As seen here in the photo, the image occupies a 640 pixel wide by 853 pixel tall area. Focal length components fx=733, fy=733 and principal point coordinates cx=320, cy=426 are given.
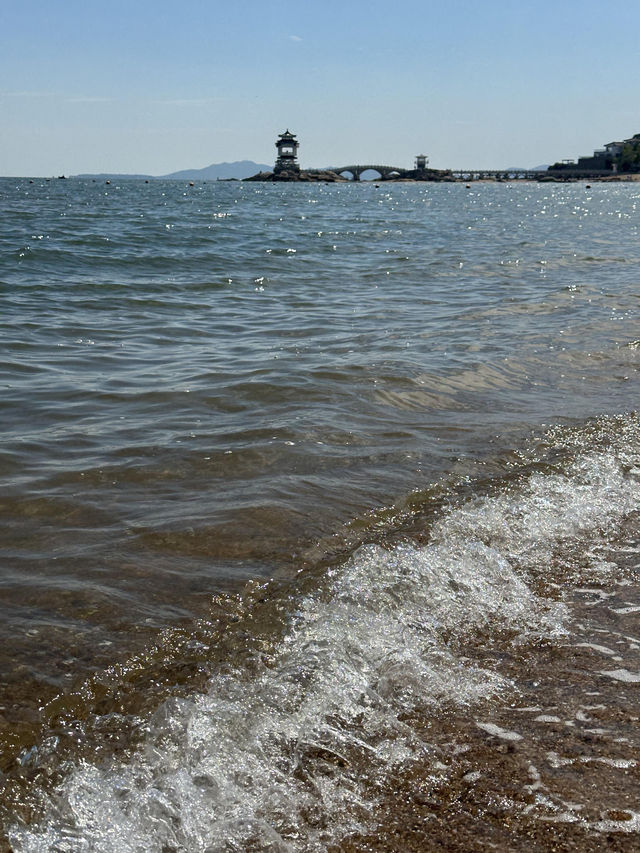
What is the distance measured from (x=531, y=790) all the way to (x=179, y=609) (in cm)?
167

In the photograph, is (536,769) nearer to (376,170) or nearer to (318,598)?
(318,598)

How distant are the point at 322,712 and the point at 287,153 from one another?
161472 millimetres

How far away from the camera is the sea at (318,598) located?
2217 mm

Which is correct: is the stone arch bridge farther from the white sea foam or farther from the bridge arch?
the white sea foam

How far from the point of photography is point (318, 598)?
3.32 metres

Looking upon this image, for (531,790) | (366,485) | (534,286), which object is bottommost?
(531,790)

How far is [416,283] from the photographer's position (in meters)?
14.7

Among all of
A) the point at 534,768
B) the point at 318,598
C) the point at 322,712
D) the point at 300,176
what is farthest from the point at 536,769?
the point at 300,176

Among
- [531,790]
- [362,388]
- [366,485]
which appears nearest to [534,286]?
[362,388]

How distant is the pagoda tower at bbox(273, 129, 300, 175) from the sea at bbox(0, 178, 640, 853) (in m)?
155

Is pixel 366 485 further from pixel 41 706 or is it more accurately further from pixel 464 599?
pixel 41 706

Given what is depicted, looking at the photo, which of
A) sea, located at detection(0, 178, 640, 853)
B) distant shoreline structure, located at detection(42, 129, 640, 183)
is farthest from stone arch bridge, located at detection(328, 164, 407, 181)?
sea, located at detection(0, 178, 640, 853)

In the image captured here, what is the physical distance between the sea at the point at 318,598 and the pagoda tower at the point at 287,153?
155 m

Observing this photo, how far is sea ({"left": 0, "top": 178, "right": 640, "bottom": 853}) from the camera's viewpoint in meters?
2.22
